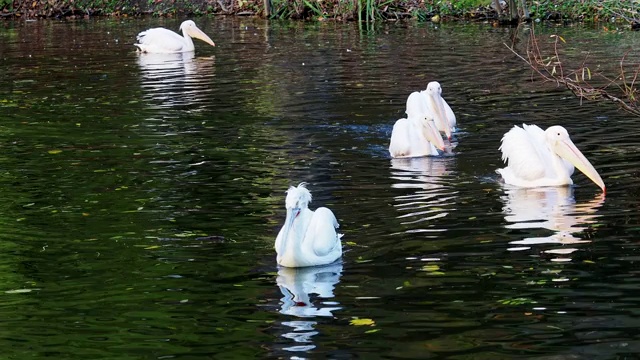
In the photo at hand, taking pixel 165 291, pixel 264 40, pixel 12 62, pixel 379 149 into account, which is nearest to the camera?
pixel 165 291

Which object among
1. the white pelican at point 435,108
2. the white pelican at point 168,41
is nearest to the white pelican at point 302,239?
the white pelican at point 435,108

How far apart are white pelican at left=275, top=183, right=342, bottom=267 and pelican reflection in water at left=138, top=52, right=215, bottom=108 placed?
10.2 m

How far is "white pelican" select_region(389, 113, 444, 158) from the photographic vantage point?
15250 millimetres

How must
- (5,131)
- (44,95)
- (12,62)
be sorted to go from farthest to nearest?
1. (12,62)
2. (44,95)
3. (5,131)

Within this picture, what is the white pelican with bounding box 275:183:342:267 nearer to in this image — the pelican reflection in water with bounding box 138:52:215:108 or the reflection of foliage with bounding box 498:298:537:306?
the reflection of foliage with bounding box 498:298:537:306

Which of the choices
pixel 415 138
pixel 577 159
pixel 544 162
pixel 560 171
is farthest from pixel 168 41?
pixel 577 159

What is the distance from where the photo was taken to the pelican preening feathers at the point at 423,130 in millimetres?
15266

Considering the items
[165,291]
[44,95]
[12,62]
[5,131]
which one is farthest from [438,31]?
[165,291]

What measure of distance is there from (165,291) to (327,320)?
58.9 inches

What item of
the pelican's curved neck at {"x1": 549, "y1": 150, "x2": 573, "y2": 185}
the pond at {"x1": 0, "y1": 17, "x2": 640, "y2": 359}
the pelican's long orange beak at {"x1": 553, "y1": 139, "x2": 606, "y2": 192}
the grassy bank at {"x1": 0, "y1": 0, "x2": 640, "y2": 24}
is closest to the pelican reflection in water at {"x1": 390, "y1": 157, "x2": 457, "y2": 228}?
the pond at {"x1": 0, "y1": 17, "x2": 640, "y2": 359}

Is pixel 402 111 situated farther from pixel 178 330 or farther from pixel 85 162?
pixel 178 330

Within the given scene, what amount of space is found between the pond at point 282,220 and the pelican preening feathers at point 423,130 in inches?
8.9

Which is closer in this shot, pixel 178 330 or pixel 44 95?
pixel 178 330

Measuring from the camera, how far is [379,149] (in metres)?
15.8
